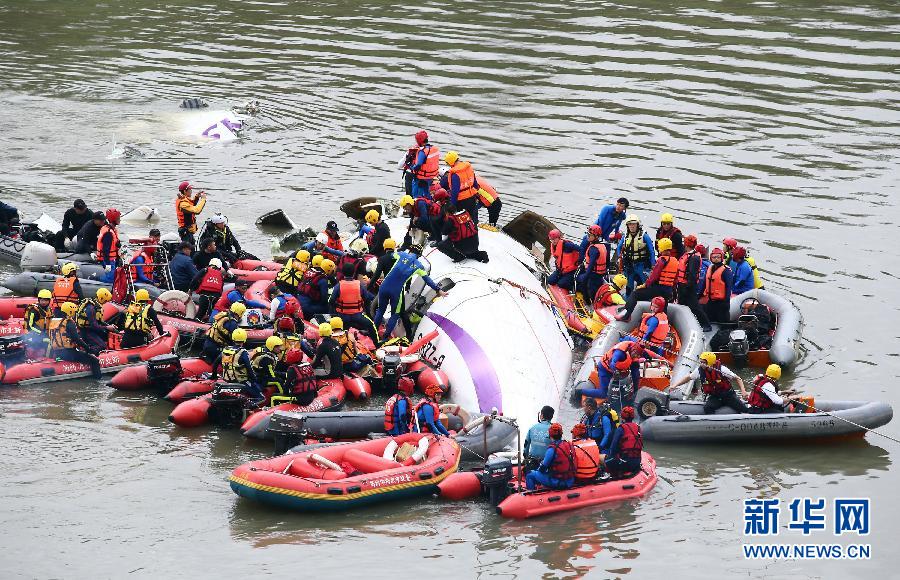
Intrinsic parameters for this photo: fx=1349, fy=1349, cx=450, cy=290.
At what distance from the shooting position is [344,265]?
19875 mm

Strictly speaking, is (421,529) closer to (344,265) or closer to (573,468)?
(573,468)

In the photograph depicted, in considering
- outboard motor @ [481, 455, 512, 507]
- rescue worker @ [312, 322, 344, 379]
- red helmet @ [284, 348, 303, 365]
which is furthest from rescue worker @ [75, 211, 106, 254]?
outboard motor @ [481, 455, 512, 507]

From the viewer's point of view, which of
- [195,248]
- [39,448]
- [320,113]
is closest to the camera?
[39,448]

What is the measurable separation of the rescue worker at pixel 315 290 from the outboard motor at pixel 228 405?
2742 mm

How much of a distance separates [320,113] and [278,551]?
20.8m

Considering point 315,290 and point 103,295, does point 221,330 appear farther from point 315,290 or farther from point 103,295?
point 103,295

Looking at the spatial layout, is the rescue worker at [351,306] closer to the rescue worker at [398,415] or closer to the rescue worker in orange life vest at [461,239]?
the rescue worker in orange life vest at [461,239]

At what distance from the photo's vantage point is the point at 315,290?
65.8 feet

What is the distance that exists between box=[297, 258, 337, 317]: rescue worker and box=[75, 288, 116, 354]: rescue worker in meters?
2.81

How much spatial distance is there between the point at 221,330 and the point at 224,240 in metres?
4.73

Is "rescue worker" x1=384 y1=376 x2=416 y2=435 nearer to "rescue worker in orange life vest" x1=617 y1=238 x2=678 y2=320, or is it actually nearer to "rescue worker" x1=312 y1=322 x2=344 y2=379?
"rescue worker" x1=312 y1=322 x2=344 y2=379

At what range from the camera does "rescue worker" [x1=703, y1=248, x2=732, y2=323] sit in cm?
2044

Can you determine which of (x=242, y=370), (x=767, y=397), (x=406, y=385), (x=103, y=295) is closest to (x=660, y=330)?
(x=767, y=397)

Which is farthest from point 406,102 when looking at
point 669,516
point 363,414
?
point 669,516
